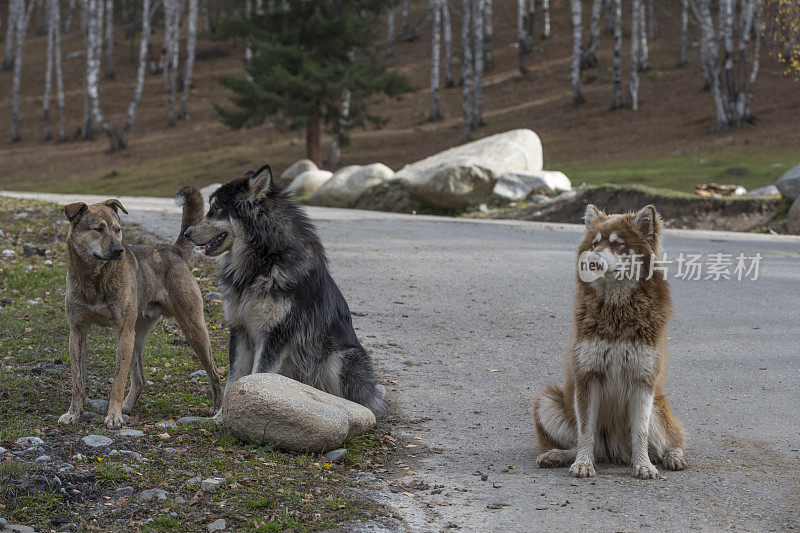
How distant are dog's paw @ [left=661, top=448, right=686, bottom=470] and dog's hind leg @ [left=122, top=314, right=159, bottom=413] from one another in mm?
4408

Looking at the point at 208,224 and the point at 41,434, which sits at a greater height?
the point at 208,224

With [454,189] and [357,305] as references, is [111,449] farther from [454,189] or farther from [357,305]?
[454,189]

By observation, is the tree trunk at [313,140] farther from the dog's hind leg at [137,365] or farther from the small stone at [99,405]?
the small stone at [99,405]

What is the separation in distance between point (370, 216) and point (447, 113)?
2719cm

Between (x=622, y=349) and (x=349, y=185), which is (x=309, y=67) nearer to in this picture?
(x=349, y=185)

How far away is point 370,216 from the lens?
2133 centimetres

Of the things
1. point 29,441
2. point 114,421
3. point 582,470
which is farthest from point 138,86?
point 582,470

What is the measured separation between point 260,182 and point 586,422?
3.17m

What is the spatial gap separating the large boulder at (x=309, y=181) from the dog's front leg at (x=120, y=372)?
848 inches

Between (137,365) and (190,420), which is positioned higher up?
(137,365)

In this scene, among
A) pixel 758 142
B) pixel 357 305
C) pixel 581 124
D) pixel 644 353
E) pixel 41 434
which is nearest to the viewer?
pixel 644 353

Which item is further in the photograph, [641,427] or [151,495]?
[641,427]

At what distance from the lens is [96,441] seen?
19.9ft

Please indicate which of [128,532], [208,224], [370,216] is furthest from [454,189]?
[128,532]
